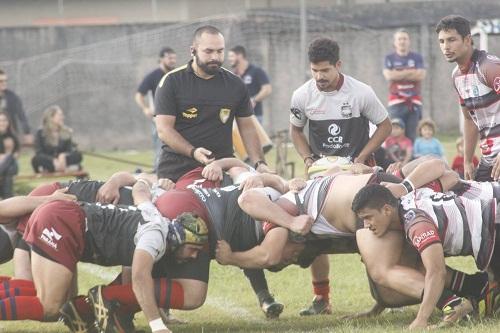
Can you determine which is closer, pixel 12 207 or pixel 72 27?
pixel 12 207

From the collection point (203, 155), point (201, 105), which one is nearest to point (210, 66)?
A: point (201, 105)

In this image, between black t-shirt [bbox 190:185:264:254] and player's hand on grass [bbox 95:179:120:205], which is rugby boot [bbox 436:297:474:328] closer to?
black t-shirt [bbox 190:185:264:254]

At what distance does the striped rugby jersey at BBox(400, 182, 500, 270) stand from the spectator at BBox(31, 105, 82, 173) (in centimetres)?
1026

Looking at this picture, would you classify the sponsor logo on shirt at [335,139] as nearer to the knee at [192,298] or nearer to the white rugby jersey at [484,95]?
the white rugby jersey at [484,95]

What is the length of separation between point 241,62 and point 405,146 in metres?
3.03

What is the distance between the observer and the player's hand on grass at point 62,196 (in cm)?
793

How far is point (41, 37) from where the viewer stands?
26.3 meters

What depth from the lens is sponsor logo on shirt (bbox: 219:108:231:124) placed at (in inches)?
372

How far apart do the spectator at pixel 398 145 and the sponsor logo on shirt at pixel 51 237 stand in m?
7.77

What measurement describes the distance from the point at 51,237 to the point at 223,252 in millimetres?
1107

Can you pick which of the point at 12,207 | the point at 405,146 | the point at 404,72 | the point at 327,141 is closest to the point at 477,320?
the point at 327,141

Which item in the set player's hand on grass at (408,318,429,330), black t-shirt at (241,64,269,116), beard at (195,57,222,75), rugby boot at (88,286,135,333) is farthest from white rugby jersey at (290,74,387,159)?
black t-shirt at (241,64,269,116)

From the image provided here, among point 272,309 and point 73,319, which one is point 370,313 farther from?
point 73,319

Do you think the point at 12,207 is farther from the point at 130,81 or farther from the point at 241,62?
the point at 130,81
